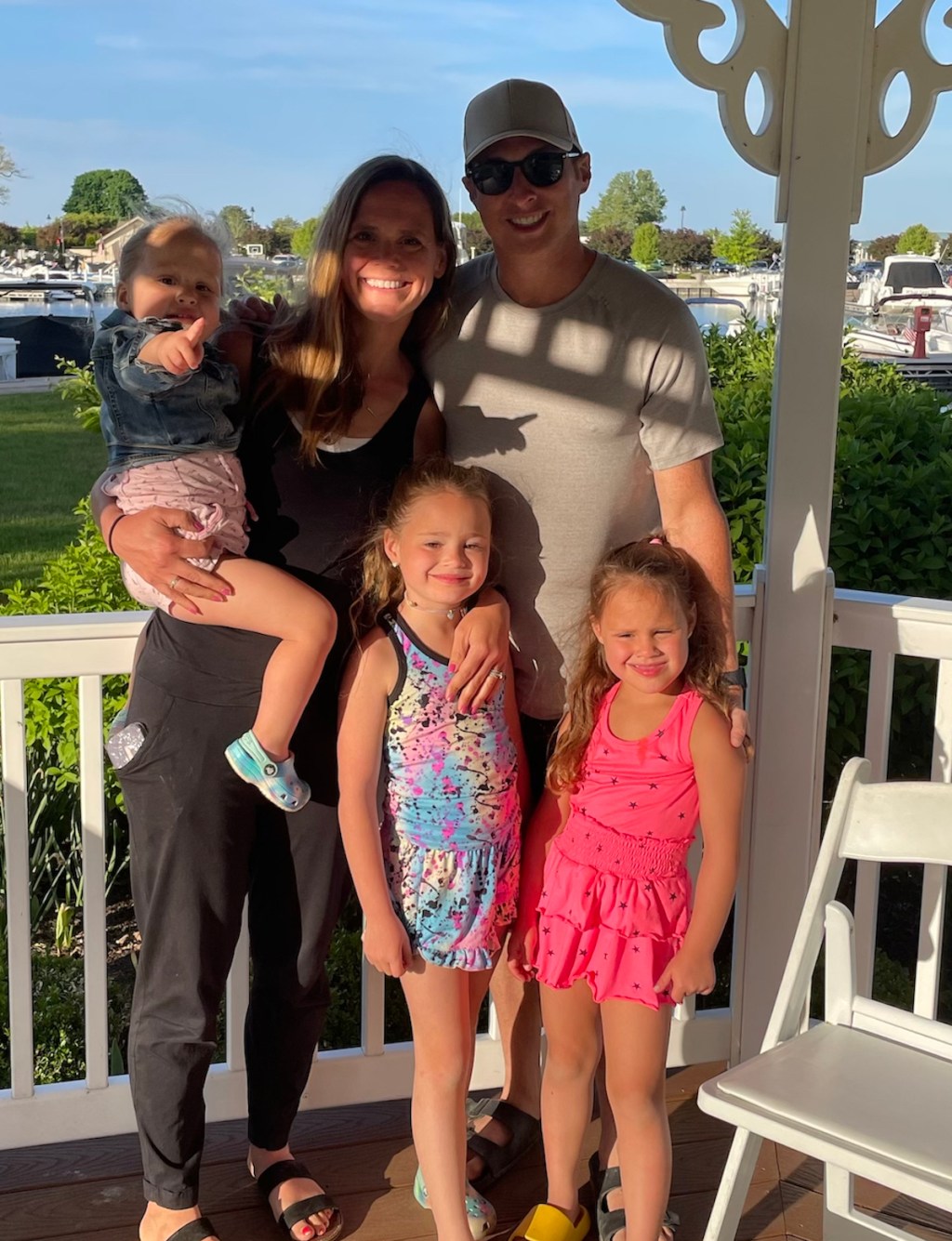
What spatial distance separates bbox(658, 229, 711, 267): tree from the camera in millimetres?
6129

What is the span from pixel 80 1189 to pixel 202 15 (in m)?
22.6

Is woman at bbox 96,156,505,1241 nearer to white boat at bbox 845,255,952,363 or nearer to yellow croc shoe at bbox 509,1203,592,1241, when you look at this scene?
yellow croc shoe at bbox 509,1203,592,1241

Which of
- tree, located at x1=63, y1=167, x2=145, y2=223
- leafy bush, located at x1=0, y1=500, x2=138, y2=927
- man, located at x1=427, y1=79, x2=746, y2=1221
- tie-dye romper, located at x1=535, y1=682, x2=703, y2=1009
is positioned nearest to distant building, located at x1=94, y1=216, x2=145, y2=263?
man, located at x1=427, y1=79, x2=746, y2=1221

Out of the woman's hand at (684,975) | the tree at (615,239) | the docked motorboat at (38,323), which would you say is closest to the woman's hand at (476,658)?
the woman's hand at (684,975)

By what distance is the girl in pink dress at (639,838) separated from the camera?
1.97 metres

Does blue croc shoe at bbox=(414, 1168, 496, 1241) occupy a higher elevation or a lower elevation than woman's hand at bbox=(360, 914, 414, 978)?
lower

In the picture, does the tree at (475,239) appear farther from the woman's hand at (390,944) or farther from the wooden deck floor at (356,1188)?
the wooden deck floor at (356,1188)

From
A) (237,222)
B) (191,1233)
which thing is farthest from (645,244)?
(191,1233)

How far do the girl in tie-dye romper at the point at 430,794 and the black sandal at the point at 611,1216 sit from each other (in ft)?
0.97

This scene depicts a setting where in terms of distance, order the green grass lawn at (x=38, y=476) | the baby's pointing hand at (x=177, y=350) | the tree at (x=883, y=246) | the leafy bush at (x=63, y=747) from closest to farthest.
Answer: the baby's pointing hand at (x=177, y=350), the leafy bush at (x=63, y=747), the tree at (x=883, y=246), the green grass lawn at (x=38, y=476)

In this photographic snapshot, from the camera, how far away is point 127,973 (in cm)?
388

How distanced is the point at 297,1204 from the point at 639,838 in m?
0.94

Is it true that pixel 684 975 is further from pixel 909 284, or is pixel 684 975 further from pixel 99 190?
pixel 99 190

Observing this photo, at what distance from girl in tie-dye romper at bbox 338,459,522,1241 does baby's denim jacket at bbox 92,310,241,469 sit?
31 centimetres
